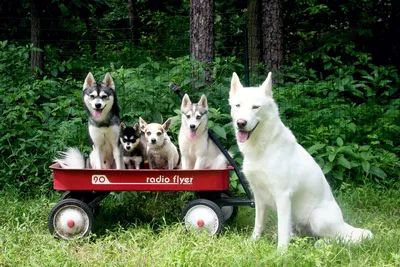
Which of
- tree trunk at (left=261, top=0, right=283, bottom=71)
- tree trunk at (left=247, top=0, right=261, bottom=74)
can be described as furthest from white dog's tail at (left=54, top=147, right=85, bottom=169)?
tree trunk at (left=247, top=0, right=261, bottom=74)

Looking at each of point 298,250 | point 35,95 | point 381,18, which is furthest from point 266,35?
point 298,250

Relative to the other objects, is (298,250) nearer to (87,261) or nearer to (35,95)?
(87,261)

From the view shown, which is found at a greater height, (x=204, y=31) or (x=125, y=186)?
(x=204, y=31)

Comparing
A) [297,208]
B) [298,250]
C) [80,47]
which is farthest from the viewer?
[80,47]

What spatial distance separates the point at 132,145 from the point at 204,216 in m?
1.03

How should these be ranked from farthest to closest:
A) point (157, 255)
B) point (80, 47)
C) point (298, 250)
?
point (80, 47) → point (157, 255) → point (298, 250)

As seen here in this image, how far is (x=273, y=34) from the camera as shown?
799 centimetres

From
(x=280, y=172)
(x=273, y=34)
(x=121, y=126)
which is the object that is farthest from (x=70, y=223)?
(x=273, y=34)

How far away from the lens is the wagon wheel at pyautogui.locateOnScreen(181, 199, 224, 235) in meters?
4.45

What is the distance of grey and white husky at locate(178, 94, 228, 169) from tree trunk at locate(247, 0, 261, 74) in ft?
12.1

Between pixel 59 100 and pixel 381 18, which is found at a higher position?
pixel 381 18

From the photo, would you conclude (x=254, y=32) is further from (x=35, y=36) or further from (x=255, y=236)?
(x=255, y=236)

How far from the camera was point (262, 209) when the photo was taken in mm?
4383

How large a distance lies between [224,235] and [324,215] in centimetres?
88
